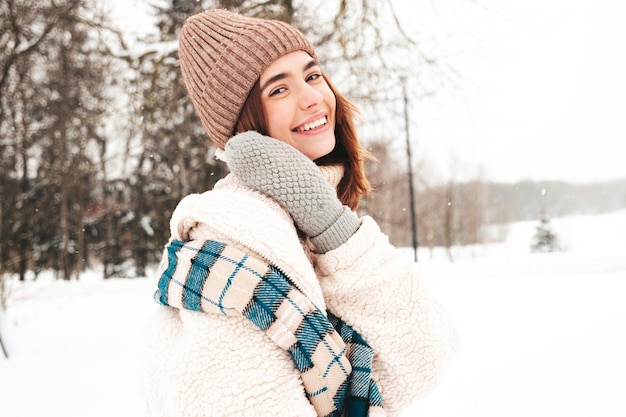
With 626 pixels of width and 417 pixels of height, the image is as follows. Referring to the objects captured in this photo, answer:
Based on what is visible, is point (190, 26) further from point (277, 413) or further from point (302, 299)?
point (277, 413)

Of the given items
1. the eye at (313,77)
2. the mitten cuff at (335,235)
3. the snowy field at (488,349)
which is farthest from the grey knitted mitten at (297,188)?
the snowy field at (488,349)

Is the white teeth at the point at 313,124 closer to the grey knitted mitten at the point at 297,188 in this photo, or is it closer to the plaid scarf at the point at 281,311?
the grey knitted mitten at the point at 297,188

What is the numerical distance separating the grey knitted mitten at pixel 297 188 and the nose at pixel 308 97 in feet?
0.60

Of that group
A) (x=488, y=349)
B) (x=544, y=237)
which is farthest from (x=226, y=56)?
(x=544, y=237)

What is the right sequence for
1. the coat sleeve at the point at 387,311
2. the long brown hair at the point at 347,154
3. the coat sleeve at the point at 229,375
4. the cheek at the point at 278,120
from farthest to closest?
the long brown hair at the point at 347,154 < the cheek at the point at 278,120 < the coat sleeve at the point at 387,311 < the coat sleeve at the point at 229,375

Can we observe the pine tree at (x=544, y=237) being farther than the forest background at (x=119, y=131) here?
Yes

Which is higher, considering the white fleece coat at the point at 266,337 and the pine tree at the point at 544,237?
the white fleece coat at the point at 266,337

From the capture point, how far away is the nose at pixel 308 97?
102 cm

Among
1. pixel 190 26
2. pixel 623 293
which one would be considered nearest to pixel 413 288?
pixel 190 26

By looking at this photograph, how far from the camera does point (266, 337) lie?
28.0 inches

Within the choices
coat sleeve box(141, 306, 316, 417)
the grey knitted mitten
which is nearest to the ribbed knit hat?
the grey knitted mitten

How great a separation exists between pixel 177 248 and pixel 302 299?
256mm

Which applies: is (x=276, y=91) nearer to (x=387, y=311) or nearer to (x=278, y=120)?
(x=278, y=120)

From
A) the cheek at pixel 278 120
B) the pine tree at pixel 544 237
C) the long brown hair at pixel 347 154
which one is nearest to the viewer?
the cheek at pixel 278 120
